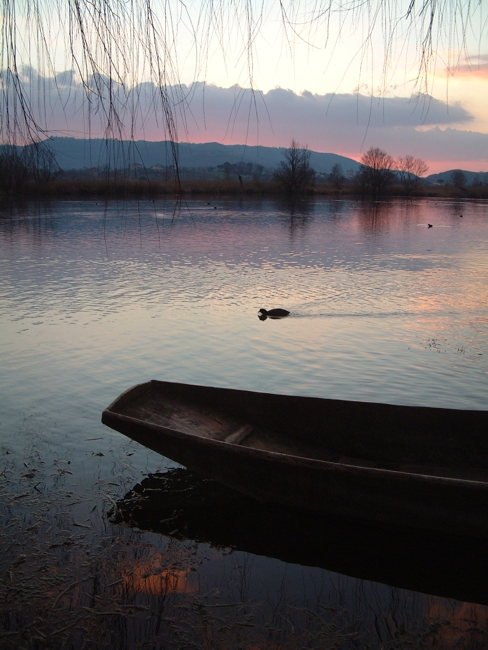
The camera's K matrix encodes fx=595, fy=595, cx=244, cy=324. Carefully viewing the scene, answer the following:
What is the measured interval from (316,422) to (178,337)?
16.2 ft

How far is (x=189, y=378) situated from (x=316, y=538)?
11.8ft

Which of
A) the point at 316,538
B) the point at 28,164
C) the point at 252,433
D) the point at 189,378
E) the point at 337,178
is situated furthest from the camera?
the point at 337,178

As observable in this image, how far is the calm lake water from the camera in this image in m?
3.59

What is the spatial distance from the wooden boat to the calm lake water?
50 centimetres

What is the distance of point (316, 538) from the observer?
14.6ft

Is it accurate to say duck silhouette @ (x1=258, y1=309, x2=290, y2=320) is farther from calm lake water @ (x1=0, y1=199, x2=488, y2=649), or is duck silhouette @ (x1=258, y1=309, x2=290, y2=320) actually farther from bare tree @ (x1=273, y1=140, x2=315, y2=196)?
bare tree @ (x1=273, y1=140, x2=315, y2=196)

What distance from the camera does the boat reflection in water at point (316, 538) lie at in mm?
4074

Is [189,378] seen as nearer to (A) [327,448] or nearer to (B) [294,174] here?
(A) [327,448]

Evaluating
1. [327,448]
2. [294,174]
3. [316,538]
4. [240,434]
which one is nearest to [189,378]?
[240,434]

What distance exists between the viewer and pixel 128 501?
4.78 m

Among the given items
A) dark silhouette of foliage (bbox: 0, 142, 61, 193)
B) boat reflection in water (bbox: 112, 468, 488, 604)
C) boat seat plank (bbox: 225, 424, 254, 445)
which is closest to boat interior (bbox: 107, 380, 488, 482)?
boat seat plank (bbox: 225, 424, 254, 445)

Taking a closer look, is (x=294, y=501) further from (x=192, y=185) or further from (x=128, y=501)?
(x=192, y=185)

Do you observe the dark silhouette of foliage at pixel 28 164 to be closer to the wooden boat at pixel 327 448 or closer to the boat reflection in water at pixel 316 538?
the wooden boat at pixel 327 448

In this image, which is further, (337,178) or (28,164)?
(337,178)
